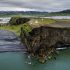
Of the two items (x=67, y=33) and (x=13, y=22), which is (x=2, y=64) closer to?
(x=67, y=33)

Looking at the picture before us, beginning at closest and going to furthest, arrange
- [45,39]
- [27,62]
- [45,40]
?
[27,62]
[45,40]
[45,39]

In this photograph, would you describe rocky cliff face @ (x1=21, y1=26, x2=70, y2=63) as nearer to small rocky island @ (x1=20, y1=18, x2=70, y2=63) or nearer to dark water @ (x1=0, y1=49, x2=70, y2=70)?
small rocky island @ (x1=20, y1=18, x2=70, y2=63)

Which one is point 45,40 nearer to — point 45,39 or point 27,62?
point 45,39

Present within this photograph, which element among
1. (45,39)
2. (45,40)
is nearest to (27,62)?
(45,40)

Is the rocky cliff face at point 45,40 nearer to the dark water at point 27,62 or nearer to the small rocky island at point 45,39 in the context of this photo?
the small rocky island at point 45,39

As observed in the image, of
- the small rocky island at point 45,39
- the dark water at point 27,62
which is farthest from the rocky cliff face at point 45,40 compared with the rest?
the dark water at point 27,62

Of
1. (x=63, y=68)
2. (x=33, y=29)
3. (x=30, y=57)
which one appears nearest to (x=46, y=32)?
(x=33, y=29)
